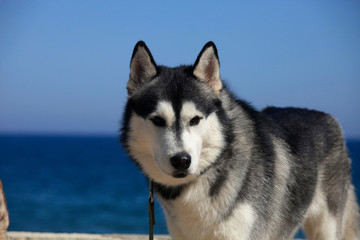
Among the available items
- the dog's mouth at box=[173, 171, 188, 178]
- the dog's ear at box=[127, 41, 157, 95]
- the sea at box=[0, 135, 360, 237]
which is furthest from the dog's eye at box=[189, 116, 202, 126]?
the sea at box=[0, 135, 360, 237]

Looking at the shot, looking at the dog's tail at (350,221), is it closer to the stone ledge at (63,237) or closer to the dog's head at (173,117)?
the dog's head at (173,117)

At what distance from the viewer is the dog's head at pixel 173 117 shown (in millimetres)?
3650

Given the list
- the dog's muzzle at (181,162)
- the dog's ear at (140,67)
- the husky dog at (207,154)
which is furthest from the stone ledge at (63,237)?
the dog's muzzle at (181,162)

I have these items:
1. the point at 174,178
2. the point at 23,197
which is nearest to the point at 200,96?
the point at 174,178

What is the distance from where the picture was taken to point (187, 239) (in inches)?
161

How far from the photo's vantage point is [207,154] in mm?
3873

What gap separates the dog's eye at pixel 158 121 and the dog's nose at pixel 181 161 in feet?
1.10

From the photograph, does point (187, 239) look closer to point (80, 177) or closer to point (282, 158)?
point (282, 158)

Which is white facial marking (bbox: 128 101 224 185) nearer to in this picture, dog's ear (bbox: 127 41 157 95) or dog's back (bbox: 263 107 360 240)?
dog's ear (bbox: 127 41 157 95)

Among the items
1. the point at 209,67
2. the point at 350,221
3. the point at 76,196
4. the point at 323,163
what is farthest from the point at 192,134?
the point at 76,196

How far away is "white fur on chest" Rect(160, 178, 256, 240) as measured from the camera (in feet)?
12.8

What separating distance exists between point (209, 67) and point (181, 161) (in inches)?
40.6

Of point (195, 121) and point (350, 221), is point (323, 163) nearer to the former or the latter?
point (350, 221)

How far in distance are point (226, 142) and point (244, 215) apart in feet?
2.20
